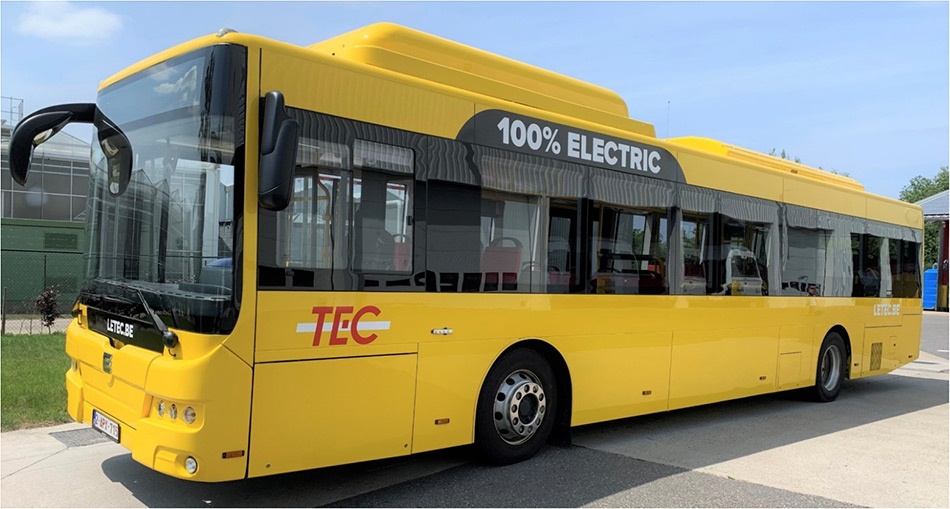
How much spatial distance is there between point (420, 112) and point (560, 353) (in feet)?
8.07

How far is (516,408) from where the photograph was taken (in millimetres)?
6266

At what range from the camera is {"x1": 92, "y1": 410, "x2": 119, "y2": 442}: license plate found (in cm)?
502

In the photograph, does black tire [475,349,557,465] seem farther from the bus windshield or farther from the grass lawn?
the grass lawn

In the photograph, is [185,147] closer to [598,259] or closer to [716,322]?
[598,259]

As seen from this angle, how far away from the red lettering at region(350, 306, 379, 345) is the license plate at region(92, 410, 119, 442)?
5.57 ft

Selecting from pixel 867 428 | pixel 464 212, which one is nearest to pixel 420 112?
pixel 464 212

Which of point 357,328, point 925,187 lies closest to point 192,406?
point 357,328

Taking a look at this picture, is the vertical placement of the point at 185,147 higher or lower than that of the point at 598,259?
higher

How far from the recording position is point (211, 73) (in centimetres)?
462

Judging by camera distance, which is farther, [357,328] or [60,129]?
[60,129]

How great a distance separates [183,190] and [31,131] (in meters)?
1.34

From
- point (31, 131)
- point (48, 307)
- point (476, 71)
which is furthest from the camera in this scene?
point (48, 307)

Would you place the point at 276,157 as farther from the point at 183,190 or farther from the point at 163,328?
the point at 163,328

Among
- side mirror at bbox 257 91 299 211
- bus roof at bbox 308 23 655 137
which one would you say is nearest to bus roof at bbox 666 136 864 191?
bus roof at bbox 308 23 655 137
